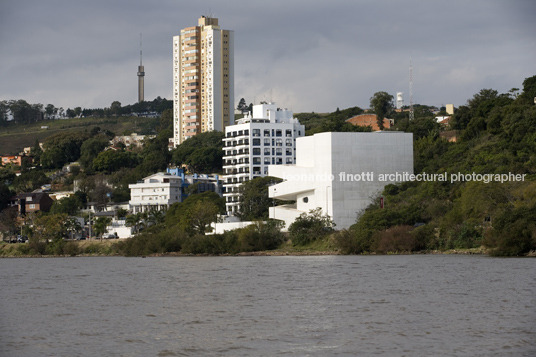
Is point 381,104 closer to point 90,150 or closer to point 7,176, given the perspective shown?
point 90,150

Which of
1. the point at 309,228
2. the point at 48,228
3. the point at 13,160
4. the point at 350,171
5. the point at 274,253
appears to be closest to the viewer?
the point at 274,253

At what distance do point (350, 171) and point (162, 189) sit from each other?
1898 inches

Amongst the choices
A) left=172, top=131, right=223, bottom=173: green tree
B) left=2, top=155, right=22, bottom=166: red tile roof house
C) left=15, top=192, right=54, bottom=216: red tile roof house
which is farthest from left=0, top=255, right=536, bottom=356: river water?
left=2, top=155, right=22, bottom=166: red tile roof house

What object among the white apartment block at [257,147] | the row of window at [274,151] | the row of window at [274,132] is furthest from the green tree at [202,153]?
the row of window at [274,132]

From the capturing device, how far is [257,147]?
133 metres

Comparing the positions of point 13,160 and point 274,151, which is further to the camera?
point 13,160

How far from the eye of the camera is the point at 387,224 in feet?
263

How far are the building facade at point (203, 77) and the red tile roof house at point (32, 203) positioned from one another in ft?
130

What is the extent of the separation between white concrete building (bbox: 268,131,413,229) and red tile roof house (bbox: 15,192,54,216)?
61.2m

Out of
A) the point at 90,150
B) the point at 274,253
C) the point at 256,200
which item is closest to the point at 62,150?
the point at 90,150

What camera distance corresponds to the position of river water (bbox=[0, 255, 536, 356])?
82.3ft

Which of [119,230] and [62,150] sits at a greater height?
[62,150]

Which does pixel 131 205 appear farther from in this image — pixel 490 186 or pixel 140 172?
pixel 490 186

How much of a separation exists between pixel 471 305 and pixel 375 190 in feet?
209
